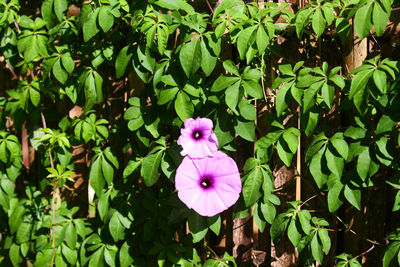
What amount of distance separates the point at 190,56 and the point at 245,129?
395 mm

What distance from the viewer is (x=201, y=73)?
6.78 ft

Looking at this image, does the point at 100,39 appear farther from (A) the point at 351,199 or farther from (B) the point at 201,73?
(A) the point at 351,199

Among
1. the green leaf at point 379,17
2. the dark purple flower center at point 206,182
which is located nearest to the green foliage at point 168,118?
the green leaf at point 379,17

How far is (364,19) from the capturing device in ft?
5.66

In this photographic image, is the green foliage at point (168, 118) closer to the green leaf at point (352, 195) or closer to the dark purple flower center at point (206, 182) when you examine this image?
the green leaf at point (352, 195)

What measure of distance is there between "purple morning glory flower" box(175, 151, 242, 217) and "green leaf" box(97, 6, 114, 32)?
0.71 m

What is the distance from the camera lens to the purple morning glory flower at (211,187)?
1884 mm

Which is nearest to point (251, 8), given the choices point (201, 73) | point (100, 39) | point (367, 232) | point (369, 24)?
point (201, 73)

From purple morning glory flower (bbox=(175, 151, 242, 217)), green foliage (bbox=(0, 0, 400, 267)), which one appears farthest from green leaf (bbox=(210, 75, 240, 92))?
purple morning glory flower (bbox=(175, 151, 242, 217))

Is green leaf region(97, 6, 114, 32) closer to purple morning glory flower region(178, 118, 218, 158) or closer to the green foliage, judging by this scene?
the green foliage

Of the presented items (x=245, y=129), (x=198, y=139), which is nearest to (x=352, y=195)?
(x=245, y=129)

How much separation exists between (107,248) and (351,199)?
1.21 meters

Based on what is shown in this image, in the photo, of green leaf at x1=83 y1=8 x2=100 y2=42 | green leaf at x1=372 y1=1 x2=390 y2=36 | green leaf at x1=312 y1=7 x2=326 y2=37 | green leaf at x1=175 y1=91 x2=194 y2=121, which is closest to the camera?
green leaf at x1=372 y1=1 x2=390 y2=36

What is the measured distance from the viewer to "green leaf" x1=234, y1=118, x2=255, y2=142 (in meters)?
1.92
